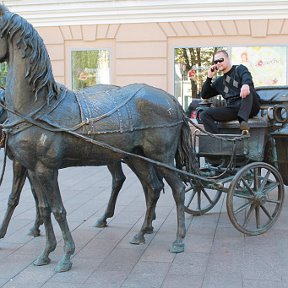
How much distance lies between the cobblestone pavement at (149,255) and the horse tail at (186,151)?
2.65 feet

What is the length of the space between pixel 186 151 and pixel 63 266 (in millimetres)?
1696

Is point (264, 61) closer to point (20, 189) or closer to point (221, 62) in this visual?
point (221, 62)

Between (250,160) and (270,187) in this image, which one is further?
(250,160)

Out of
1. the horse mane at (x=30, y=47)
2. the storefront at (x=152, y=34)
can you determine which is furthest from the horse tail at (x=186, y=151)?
the storefront at (x=152, y=34)

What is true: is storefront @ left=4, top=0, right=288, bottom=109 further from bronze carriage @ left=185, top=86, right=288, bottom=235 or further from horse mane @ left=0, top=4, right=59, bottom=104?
horse mane @ left=0, top=4, right=59, bottom=104

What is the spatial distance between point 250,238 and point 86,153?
2.05 m

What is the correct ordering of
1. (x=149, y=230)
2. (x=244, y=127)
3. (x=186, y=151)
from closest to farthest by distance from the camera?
(x=186, y=151) < (x=244, y=127) < (x=149, y=230)

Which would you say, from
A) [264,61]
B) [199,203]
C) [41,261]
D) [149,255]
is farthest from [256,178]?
[264,61]

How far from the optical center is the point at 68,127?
4.28 metres

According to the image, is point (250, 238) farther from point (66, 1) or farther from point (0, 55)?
point (66, 1)

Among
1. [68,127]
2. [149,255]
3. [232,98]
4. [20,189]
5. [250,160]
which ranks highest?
[232,98]

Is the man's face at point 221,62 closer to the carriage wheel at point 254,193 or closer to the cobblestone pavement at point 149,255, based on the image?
the carriage wheel at point 254,193

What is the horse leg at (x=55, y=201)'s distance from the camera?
422 cm

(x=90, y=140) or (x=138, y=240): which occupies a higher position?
(x=90, y=140)
